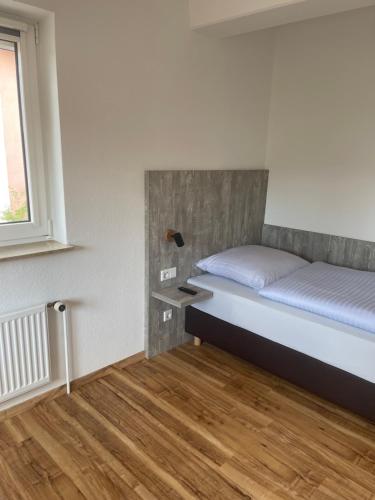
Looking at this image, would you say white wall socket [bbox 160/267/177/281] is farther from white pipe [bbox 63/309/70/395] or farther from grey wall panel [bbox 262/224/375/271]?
grey wall panel [bbox 262/224/375/271]

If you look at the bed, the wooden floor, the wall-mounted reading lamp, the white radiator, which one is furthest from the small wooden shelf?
the white radiator

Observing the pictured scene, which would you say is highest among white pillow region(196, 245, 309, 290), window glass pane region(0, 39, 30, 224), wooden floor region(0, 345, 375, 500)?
window glass pane region(0, 39, 30, 224)

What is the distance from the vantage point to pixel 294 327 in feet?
7.25

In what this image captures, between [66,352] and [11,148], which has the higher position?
[11,148]

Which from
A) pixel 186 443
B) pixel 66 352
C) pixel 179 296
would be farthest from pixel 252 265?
pixel 66 352

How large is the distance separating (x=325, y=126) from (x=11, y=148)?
228cm

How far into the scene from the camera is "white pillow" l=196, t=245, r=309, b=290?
2.56 metres

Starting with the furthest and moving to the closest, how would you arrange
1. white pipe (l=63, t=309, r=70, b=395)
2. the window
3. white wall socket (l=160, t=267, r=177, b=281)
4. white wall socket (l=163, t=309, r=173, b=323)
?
white wall socket (l=163, t=309, r=173, b=323) < white wall socket (l=160, t=267, r=177, b=281) < white pipe (l=63, t=309, r=70, b=395) < the window

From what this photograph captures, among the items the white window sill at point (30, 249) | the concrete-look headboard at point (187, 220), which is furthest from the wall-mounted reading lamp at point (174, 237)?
the white window sill at point (30, 249)

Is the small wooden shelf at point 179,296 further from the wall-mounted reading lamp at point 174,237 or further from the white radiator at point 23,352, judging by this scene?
the white radiator at point 23,352

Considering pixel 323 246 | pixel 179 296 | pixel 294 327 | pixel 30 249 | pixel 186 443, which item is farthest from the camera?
pixel 323 246

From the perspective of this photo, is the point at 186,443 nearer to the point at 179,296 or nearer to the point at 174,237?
the point at 179,296

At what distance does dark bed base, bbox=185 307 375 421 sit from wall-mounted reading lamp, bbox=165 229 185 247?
54 centimetres

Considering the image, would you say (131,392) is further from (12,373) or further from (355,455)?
(355,455)
